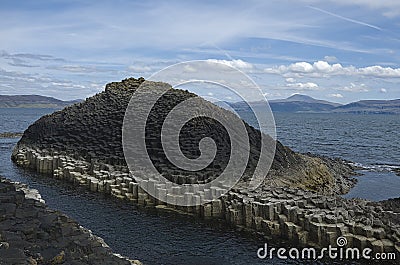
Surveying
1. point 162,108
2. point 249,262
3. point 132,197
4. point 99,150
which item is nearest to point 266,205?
point 249,262

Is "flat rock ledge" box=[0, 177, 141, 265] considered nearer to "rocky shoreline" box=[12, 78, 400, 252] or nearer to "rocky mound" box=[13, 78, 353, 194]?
"rocky shoreline" box=[12, 78, 400, 252]

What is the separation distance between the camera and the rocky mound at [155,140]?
29609mm

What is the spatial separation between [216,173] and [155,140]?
8.15 metres

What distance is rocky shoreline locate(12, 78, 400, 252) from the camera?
1709 cm

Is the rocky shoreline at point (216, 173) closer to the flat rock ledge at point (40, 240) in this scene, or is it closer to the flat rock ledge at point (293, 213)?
the flat rock ledge at point (293, 213)

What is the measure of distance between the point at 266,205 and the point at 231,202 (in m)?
2.15

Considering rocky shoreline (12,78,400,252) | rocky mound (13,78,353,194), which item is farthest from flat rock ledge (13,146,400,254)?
rocky mound (13,78,353,194)

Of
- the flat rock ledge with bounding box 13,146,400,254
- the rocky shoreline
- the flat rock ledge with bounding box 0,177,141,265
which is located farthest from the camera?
the rocky shoreline

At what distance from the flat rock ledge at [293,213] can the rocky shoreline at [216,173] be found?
35mm

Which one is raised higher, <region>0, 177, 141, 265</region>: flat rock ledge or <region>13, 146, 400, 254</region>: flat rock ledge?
<region>0, 177, 141, 265</region>: flat rock ledge

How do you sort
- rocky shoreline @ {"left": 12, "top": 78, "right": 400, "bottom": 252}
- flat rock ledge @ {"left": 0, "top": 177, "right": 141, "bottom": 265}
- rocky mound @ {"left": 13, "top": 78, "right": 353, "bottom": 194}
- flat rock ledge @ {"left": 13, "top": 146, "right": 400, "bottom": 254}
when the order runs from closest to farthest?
flat rock ledge @ {"left": 0, "top": 177, "right": 141, "bottom": 265} → flat rock ledge @ {"left": 13, "top": 146, "right": 400, "bottom": 254} → rocky shoreline @ {"left": 12, "top": 78, "right": 400, "bottom": 252} → rocky mound @ {"left": 13, "top": 78, "right": 353, "bottom": 194}

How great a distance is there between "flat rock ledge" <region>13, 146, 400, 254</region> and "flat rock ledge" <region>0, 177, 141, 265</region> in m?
8.25

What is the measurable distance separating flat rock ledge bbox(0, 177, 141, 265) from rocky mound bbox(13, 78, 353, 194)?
38.9 feet

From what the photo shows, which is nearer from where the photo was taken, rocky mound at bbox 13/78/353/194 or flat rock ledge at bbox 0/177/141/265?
flat rock ledge at bbox 0/177/141/265
